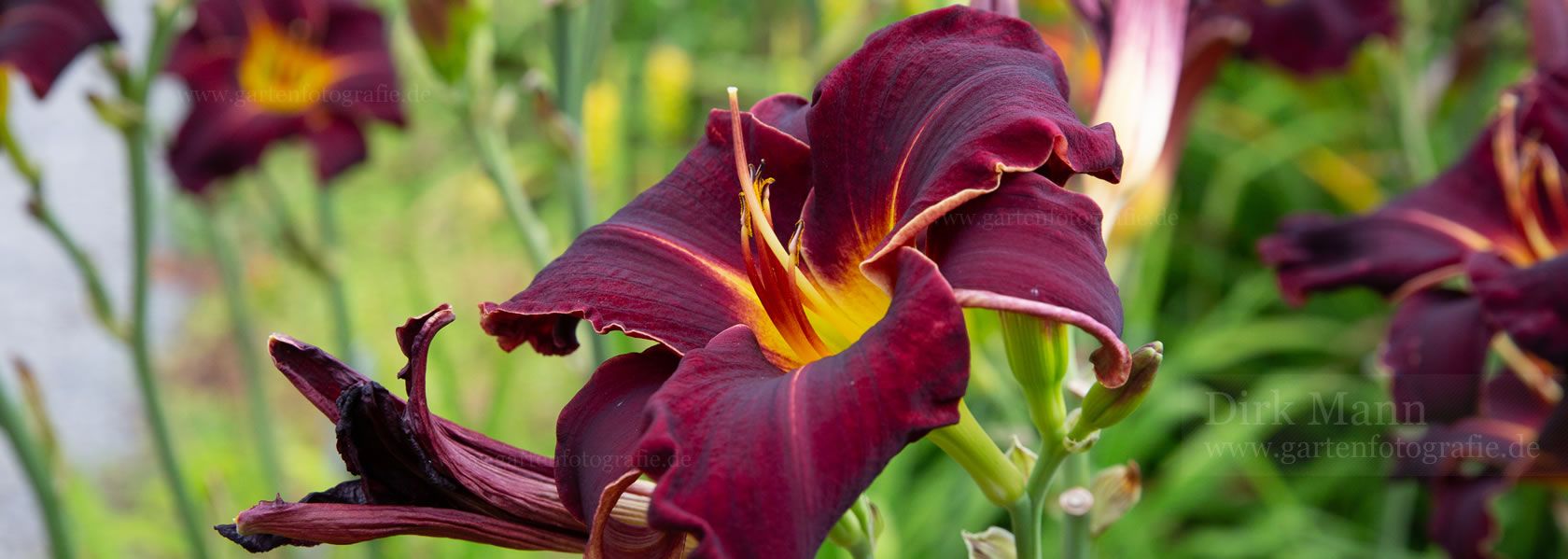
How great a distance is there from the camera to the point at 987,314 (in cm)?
108

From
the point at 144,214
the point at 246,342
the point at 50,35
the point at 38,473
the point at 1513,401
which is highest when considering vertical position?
the point at 50,35

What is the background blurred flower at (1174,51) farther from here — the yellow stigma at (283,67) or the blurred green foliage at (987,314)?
the yellow stigma at (283,67)

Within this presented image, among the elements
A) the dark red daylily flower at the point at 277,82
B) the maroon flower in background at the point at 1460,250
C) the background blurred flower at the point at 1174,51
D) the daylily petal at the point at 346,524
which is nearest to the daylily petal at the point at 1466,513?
the maroon flower in background at the point at 1460,250

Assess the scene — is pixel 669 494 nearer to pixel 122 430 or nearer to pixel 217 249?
pixel 217 249

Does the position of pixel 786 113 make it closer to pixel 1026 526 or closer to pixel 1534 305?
pixel 1026 526

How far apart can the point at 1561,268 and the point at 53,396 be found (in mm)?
3775

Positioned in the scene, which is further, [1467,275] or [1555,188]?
[1555,188]

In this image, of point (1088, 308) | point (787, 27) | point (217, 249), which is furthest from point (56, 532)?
point (787, 27)

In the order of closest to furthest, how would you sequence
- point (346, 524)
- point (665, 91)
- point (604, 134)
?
1. point (346, 524)
2. point (604, 134)
3. point (665, 91)

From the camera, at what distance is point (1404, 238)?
1410 mm

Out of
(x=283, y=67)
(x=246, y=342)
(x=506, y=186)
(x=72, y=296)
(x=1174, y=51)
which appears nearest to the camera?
(x=1174, y=51)

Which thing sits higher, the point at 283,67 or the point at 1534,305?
the point at 283,67

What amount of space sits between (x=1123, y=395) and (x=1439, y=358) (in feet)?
2.46

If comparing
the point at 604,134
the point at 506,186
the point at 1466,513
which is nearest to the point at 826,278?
the point at 506,186
